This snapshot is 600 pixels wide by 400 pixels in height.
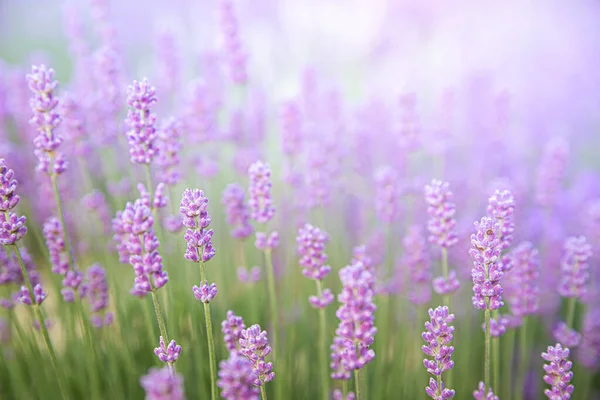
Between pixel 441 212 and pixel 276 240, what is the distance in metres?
0.53

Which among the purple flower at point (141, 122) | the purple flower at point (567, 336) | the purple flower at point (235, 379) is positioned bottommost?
the purple flower at point (567, 336)

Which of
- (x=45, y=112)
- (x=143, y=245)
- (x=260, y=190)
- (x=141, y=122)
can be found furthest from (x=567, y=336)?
(x=45, y=112)

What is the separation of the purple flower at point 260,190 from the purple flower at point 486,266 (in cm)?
62

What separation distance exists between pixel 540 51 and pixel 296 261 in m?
4.34

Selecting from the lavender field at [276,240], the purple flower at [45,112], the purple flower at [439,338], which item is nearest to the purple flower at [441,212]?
the lavender field at [276,240]

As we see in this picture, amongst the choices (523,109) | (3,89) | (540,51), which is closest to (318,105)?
(3,89)

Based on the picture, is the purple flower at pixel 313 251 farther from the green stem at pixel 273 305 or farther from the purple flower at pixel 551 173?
the purple flower at pixel 551 173

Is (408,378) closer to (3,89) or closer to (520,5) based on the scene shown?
(3,89)

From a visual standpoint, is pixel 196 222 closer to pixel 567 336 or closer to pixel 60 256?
pixel 60 256

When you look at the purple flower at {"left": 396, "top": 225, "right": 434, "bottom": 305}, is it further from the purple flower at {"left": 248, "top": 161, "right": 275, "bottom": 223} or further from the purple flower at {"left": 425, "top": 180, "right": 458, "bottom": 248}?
the purple flower at {"left": 248, "top": 161, "right": 275, "bottom": 223}

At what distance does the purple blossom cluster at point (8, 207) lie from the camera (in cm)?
132

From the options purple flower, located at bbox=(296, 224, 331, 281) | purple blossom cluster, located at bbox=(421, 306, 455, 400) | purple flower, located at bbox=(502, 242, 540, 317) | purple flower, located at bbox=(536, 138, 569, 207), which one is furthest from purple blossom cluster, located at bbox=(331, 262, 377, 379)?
purple flower, located at bbox=(536, 138, 569, 207)

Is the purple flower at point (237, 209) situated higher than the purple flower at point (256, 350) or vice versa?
the purple flower at point (237, 209)

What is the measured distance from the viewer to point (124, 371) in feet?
7.14
